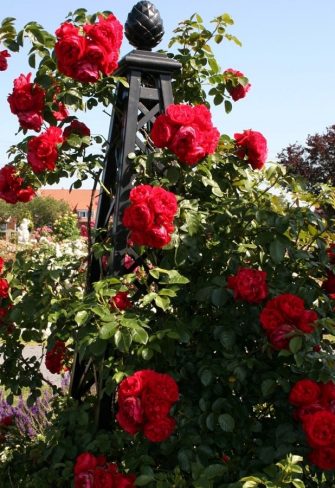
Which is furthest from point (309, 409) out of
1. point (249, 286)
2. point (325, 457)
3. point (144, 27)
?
point (144, 27)

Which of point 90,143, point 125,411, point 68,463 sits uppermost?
point 90,143

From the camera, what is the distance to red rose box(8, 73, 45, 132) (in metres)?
2.89

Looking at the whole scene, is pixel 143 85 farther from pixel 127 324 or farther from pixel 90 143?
pixel 127 324

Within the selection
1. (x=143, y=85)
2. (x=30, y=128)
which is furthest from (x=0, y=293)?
(x=143, y=85)

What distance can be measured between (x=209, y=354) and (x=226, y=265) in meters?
0.42

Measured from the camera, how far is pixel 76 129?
9.87 ft

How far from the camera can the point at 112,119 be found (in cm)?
319

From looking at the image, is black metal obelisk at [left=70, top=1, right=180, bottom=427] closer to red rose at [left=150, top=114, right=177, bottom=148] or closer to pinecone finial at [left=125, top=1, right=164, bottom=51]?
pinecone finial at [left=125, top=1, right=164, bottom=51]

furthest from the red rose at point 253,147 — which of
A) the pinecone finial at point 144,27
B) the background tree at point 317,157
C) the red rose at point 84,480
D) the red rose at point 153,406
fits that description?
the background tree at point 317,157

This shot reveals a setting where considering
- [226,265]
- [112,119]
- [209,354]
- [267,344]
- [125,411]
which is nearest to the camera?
[125,411]

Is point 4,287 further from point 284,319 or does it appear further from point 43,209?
point 43,209

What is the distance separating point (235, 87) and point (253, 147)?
605mm

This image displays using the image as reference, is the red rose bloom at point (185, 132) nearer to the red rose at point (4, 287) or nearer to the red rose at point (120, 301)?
the red rose at point (120, 301)

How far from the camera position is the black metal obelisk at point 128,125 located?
2.83 m
